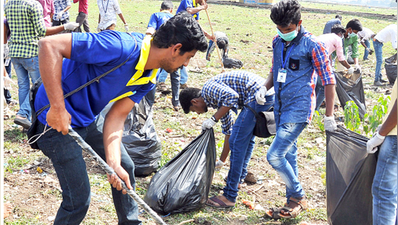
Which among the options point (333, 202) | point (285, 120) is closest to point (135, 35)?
point (285, 120)

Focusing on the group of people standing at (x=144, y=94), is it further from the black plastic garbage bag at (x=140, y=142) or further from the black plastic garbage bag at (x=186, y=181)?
the black plastic garbage bag at (x=140, y=142)

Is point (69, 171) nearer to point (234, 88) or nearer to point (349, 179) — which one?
point (234, 88)

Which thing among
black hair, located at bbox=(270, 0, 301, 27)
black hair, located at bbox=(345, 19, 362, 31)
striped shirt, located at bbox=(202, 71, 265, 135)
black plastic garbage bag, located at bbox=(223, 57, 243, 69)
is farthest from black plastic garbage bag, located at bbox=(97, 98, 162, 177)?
black plastic garbage bag, located at bbox=(223, 57, 243, 69)

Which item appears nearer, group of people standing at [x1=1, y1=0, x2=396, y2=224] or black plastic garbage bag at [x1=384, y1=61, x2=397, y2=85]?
group of people standing at [x1=1, y1=0, x2=396, y2=224]

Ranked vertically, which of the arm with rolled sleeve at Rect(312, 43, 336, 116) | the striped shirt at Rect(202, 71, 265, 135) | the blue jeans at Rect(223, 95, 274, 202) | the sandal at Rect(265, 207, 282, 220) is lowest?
the sandal at Rect(265, 207, 282, 220)

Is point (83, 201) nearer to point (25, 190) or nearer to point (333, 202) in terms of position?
point (25, 190)

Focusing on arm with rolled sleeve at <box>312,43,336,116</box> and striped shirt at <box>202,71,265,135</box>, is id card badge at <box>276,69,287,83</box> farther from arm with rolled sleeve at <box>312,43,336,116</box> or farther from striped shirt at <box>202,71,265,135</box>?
striped shirt at <box>202,71,265,135</box>

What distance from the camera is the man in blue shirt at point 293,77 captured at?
2.92 m

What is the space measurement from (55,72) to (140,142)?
1905 millimetres

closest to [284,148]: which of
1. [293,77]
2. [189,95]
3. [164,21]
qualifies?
[293,77]

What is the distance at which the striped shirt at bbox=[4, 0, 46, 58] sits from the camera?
425 centimetres

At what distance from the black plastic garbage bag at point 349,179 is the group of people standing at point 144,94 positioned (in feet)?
0.77

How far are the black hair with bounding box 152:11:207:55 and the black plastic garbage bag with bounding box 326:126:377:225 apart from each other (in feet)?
4.68

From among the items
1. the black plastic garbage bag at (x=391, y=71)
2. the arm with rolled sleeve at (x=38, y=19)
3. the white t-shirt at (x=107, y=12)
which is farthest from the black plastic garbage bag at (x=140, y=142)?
the black plastic garbage bag at (x=391, y=71)
